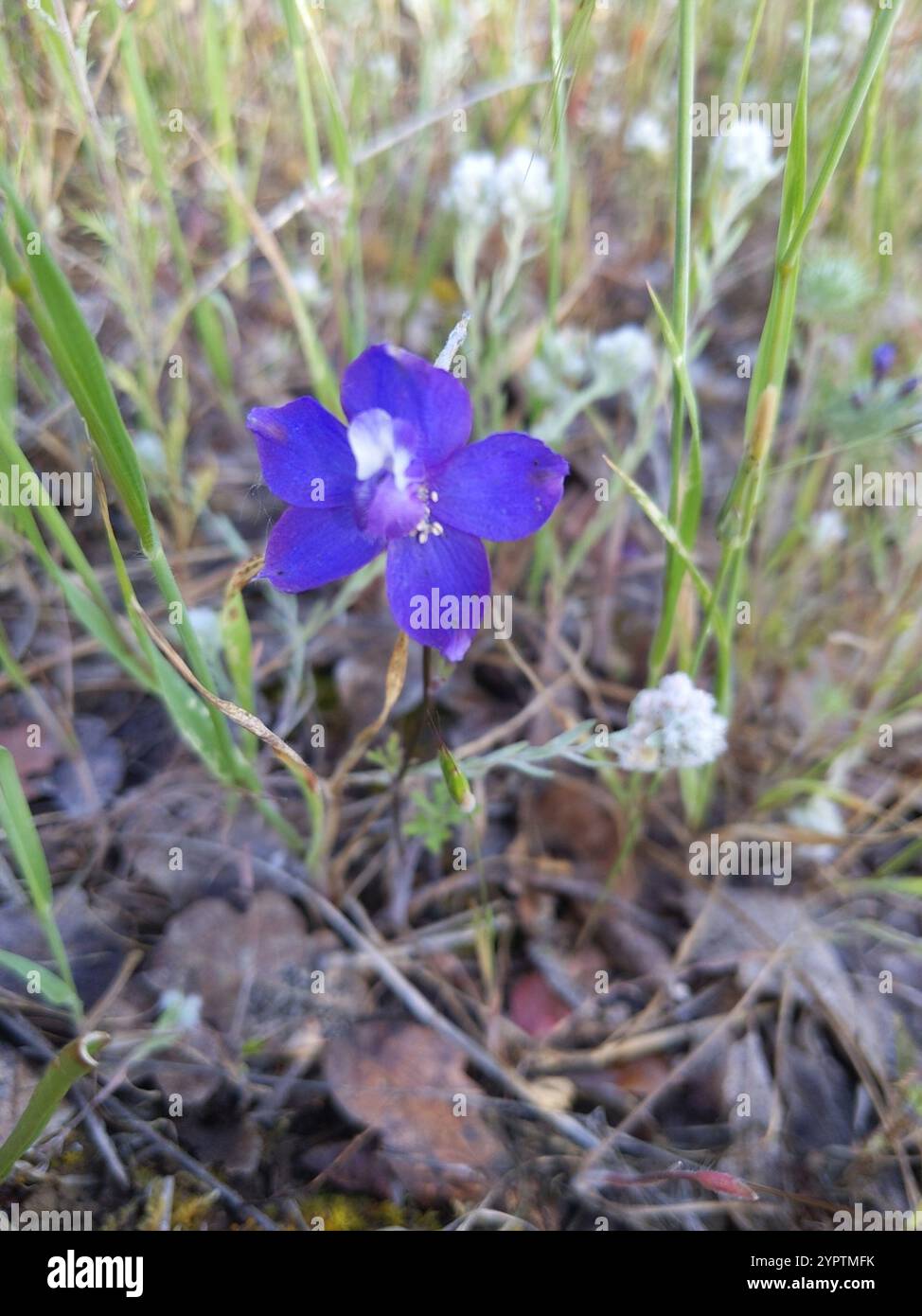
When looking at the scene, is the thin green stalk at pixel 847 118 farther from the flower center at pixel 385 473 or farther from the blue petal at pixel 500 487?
the flower center at pixel 385 473

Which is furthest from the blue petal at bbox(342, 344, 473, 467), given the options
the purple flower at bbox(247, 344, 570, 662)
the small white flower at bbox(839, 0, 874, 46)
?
the small white flower at bbox(839, 0, 874, 46)

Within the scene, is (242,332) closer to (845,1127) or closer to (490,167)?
(490,167)

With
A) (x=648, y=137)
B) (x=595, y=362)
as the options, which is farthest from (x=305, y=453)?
(x=648, y=137)

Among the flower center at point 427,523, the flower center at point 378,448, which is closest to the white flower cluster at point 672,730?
the flower center at point 427,523

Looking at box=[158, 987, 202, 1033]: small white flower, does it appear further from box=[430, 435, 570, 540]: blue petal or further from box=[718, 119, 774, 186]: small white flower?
box=[718, 119, 774, 186]: small white flower
